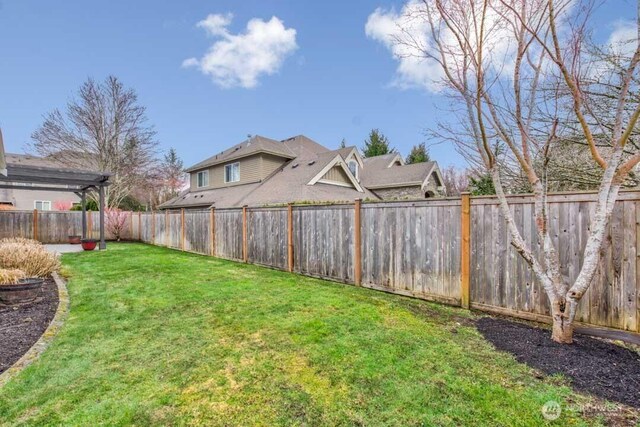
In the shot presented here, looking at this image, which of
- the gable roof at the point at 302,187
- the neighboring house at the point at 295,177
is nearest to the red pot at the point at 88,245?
the neighboring house at the point at 295,177

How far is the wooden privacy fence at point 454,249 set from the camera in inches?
141

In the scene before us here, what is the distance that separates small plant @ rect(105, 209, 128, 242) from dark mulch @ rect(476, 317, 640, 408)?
19.6 meters

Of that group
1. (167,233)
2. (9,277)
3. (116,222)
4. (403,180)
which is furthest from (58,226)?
(403,180)

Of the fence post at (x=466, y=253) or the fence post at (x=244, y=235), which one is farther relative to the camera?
the fence post at (x=244, y=235)

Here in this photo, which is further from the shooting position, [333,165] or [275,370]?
[333,165]

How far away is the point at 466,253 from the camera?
4812mm

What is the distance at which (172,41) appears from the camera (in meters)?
13.6

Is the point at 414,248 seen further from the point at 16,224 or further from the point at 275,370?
the point at 16,224

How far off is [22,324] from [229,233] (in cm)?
642

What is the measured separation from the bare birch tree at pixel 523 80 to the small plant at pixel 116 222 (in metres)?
18.8

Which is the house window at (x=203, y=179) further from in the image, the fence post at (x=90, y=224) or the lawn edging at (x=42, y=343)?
the lawn edging at (x=42, y=343)

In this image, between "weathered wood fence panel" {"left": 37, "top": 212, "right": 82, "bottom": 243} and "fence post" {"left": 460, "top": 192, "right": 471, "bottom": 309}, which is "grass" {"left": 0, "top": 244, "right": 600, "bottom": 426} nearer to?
"fence post" {"left": 460, "top": 192, "right": 471, "bottom": 309}

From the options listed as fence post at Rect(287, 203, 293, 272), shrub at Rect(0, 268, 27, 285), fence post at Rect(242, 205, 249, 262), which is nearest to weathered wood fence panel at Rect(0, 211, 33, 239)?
fence post at Rect(242, 205, 249, 262)

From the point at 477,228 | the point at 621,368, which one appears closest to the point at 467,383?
the point at 621,368
